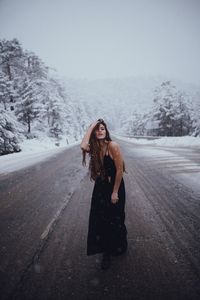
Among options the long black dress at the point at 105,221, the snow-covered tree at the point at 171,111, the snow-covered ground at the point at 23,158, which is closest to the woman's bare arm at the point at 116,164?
the long black dress at the point at 105,221

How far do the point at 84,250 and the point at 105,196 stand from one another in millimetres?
1086

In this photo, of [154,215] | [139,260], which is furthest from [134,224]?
[139,260]

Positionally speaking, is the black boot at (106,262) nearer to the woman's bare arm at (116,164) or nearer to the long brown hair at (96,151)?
the woman's bare arm at (116,164)

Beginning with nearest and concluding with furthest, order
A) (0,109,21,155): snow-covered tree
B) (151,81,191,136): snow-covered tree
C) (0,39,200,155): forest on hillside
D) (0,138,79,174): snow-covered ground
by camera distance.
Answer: (0,138,79,174): snow-covered ground → (0,109,21,155): snow-covered tree → (0,39,200,155): forest on hillside → (151,81,191,136): snow-covered tree

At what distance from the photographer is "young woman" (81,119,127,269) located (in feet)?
9.99

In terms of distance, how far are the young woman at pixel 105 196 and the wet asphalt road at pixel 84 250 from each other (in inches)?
10.0

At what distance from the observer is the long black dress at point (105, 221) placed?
10.4 feet

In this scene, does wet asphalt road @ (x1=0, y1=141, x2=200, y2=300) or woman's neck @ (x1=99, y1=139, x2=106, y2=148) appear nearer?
wet asphalt road @ (x1=0, y1=141, x2=200, y2=300)

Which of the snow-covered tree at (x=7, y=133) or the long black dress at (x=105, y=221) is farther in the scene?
the snow-covered tree at (x=7, y=133)

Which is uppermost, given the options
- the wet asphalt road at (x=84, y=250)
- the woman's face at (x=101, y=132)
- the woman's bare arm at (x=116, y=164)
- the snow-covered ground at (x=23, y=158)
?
the woman's face at (x=101, y=132)

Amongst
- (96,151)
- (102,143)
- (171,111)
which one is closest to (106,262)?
(96,151)

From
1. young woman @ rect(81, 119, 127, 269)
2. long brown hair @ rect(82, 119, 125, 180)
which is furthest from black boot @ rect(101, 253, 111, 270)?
long brown hair @ rect(82, 119, 125, 180)

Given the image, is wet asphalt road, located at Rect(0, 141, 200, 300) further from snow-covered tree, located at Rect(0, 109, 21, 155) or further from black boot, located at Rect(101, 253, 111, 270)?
snow-covered tree, located at Rect(0, 109, 21, 155)

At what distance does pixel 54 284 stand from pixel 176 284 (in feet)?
5.17
